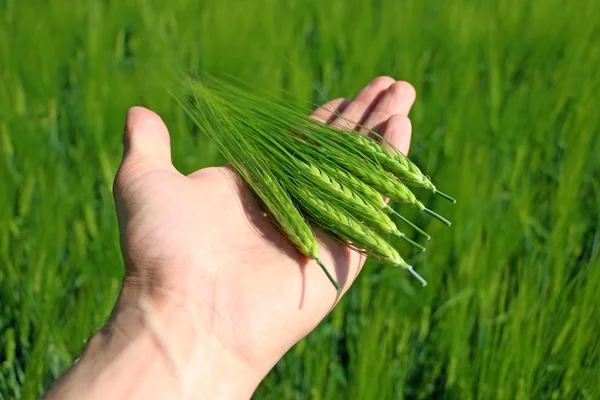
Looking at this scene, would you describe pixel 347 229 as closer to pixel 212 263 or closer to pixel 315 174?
pixel 315 174

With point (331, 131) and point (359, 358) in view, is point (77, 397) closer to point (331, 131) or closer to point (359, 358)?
point (359, 358)

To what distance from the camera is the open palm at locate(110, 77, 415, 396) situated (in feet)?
4.03

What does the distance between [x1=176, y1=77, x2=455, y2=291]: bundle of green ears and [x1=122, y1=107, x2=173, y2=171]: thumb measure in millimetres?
103

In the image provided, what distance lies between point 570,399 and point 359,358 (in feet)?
1.41

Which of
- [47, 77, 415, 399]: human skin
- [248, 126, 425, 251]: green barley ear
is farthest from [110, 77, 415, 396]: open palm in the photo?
[248, 126, 425, 251]: green barley ear

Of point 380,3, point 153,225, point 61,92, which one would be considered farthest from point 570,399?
point 380,3

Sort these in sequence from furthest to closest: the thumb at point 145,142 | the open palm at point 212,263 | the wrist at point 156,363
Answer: the thumb at point 145,142, the open palm at point 212,263, the wrist at point 156,363

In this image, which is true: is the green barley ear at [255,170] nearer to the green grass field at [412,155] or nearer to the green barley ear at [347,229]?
the green barley ear at [347,229]

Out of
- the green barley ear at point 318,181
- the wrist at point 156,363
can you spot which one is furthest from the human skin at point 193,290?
the green barley ear at point 318,181

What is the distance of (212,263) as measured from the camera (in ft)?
4.20

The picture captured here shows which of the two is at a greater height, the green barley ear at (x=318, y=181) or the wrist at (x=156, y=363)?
the green barley ear at (x=318, y=181)

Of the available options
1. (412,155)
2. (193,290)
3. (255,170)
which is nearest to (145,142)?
(255,170)

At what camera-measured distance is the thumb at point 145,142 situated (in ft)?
4.49

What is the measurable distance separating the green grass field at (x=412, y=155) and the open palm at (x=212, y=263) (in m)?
0.17
